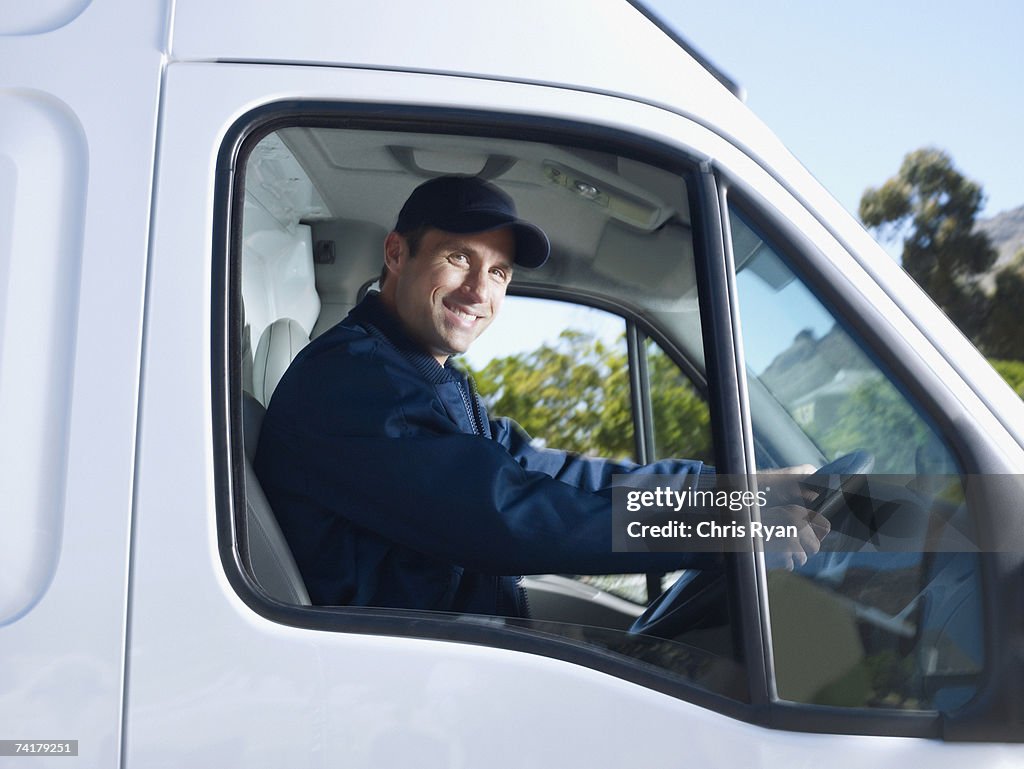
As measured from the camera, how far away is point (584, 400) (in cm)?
209

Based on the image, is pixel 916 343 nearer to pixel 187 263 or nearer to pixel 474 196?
pixel 474 196

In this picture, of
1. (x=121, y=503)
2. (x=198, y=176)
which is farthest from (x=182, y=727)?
(x=198, y=176)

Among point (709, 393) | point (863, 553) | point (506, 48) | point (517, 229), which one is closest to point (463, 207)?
point (517, 229)

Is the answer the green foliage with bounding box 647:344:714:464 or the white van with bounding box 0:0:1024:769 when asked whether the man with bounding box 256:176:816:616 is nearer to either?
the white van with bounding box 0:0:1024:769

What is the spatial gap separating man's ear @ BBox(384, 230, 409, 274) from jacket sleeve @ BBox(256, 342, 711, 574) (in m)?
0.41

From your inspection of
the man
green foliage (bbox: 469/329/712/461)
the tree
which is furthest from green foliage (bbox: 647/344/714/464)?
the tree

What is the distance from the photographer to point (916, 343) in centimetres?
128

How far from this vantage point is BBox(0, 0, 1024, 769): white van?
3.93 ft

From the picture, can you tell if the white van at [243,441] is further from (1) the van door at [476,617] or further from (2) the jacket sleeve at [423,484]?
(2) the jacket sleeve at [423,484]

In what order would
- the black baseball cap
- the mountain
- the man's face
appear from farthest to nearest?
the mountain
the man's face
the black baseball cap

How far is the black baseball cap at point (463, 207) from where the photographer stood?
1786 mm

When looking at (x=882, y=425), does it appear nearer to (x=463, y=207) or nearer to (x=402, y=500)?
(x=402, y=500)

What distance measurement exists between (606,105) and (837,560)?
2.39 ft

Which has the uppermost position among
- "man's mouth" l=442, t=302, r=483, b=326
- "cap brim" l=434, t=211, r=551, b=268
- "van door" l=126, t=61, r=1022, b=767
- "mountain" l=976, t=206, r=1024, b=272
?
"mountain" l=976, t=206, r=1024, b=272
